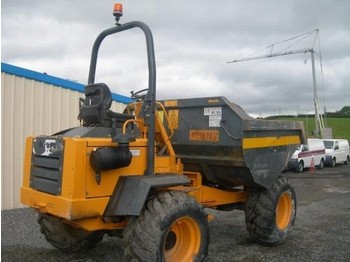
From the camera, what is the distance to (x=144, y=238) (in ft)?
14.8

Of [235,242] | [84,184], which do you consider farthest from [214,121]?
[84,184]

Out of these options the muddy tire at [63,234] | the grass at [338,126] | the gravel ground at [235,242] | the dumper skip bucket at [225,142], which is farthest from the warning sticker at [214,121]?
the grass at [338,126]

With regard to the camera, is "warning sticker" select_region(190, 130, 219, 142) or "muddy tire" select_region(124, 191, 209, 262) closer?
"muddy tire" select_region(124, 191, 209, 262)

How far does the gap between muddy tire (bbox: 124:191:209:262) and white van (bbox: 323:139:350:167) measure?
23972 millimetres

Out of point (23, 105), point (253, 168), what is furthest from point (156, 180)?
point (23, 105)

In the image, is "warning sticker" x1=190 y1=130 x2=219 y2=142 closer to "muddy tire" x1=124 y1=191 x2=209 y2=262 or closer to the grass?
"muddy tire" x1=124 y1=191 x2=209 y2=262

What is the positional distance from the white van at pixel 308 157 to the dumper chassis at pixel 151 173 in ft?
53.9

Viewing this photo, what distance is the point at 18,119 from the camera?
9.93m

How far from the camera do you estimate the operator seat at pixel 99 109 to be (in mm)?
4879

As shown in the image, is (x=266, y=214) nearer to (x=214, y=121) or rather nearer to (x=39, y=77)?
(x=214, y=121)

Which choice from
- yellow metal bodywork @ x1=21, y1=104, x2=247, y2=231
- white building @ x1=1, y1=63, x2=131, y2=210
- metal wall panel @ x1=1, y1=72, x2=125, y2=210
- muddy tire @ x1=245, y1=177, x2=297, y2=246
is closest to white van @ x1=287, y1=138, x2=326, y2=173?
white building @ x1=1, y1=63, x2=131, y2=210

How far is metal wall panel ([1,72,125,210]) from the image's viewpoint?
9.71 meters

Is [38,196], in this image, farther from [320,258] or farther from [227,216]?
[227,216]

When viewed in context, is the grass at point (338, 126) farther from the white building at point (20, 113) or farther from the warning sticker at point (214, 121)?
the warning sticker at point (214, 121)
